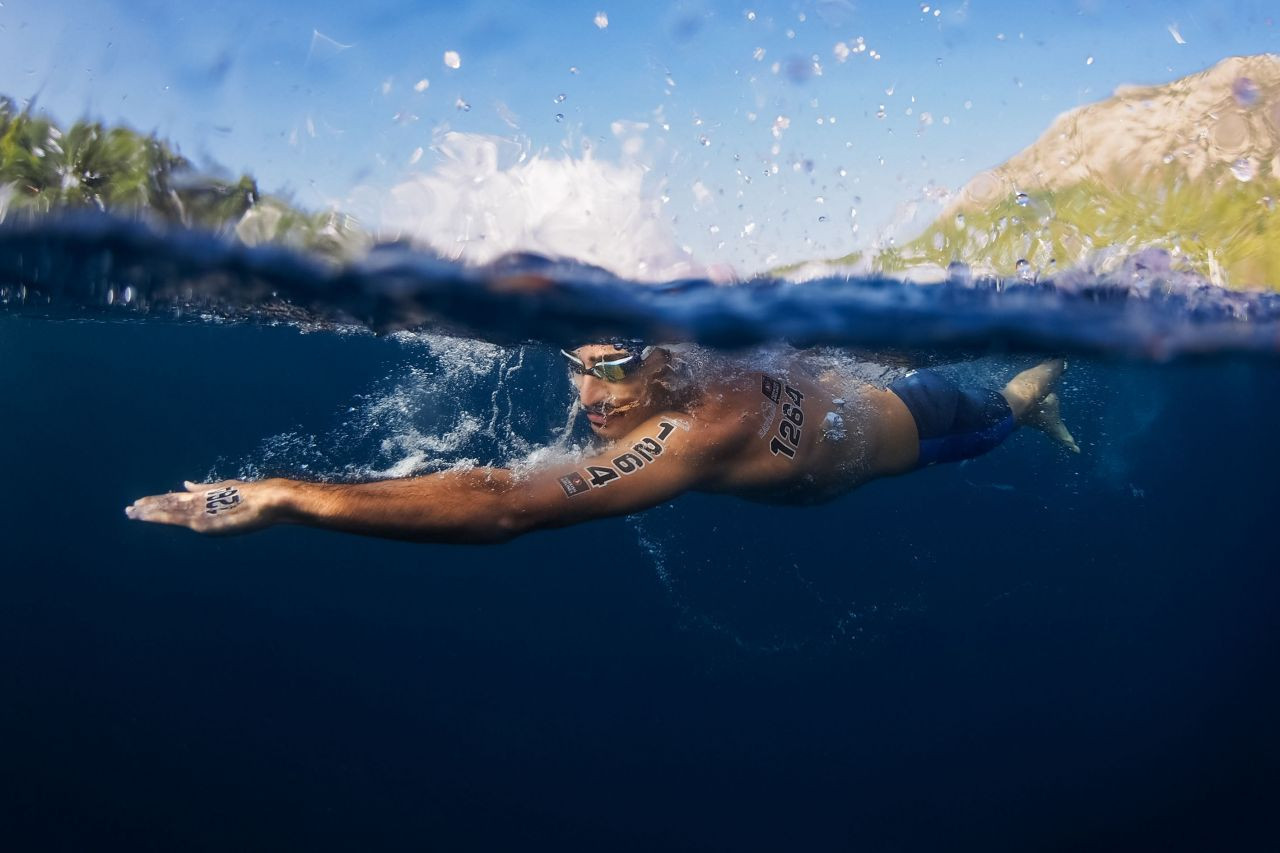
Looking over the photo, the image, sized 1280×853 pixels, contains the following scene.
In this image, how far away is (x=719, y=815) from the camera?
21.6 meters

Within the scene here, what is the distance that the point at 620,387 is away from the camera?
7645 millimetres

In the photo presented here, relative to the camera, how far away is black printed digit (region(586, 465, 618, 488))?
516cm

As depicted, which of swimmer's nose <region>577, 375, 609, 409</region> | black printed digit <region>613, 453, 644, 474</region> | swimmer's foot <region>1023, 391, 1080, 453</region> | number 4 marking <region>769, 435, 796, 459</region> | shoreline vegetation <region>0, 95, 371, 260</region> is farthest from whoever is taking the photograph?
swimmer's foot <region>1023, 391, 1080, 453</region>

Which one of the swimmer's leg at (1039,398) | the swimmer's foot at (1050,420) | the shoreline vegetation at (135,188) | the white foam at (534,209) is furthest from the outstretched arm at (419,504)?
the swimmer's foot at (1050,420)

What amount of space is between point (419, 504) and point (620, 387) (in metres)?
3.64

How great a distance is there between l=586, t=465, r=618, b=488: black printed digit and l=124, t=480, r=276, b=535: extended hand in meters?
2.10

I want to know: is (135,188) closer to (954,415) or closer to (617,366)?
(617,366)

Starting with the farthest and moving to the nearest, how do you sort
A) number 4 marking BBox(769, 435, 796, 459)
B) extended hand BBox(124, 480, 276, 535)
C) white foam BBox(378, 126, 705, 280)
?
number 4 marking BBox(769, 435, 796, 459)
white foam BBox(378, 126, 705, 280)
extended hand BBox(124, 480, 276, 535)

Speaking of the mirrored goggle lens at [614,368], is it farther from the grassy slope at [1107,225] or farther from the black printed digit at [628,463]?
the grassy slope at [1107,225]

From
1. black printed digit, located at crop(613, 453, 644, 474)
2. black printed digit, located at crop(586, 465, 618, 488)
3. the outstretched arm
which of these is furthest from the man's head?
the outstretched arm

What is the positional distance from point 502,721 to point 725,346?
2919 cm

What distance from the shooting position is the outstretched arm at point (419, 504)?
163 inches

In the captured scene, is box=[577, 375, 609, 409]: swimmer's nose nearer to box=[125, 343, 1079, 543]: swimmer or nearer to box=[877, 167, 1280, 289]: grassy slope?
box=[125, 343, 1079, 543]: swimmer

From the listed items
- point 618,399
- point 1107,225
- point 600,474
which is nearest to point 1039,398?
point 1107,225
